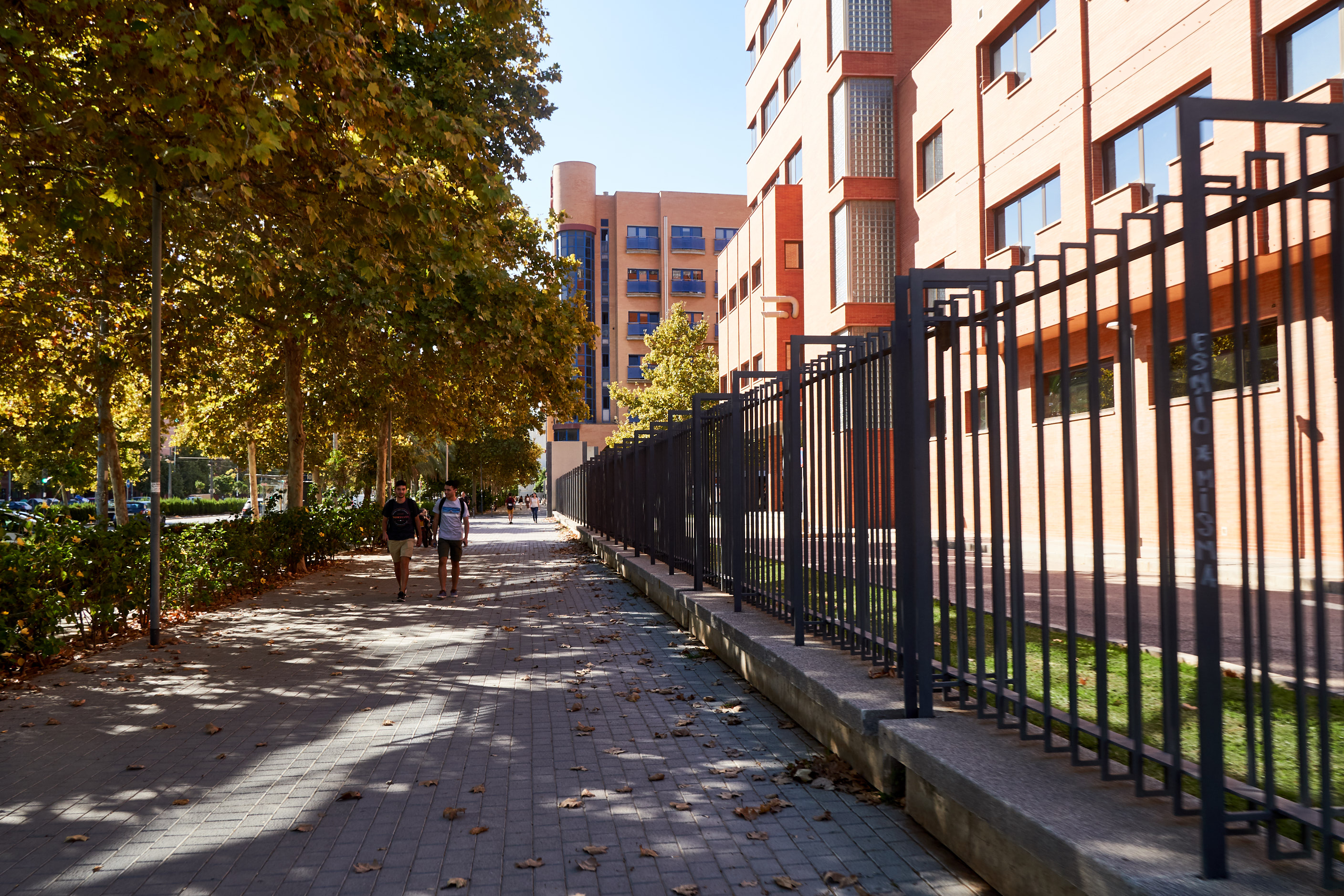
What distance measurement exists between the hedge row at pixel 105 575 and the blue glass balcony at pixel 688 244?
71.9 m

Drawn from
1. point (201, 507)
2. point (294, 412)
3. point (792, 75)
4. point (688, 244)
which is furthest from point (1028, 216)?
point (201, 507)

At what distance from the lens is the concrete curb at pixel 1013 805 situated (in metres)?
2.86

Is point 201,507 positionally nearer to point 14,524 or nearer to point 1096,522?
point 14,524

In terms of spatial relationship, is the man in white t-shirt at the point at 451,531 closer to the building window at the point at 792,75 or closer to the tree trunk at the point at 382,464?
the tree trunk at the point at 382,464

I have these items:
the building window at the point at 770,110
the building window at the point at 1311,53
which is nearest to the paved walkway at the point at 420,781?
the building window at the point at 1311,53

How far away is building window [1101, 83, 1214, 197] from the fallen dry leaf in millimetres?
15313

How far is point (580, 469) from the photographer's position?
3488 cm

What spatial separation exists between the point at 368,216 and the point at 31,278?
8.48 m

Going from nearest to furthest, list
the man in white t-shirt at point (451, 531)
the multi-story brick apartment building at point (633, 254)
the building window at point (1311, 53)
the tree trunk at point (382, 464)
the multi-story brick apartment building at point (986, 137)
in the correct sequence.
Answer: the building window at point (1311, 53) < the multi-story brick apartment building at point (986, 137) < the man in white t-shirt at point (451, 531) < the tree trunk at point (382, 464) < the multi-story brick apartment building at point (633, 254)

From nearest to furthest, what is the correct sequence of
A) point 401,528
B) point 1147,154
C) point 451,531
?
1. point 401,528
2. point 451,531
3. point 1147,154

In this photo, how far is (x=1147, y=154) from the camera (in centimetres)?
1786

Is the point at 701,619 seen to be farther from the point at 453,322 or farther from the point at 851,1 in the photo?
the point at 851,1

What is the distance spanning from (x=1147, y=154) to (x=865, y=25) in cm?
1451

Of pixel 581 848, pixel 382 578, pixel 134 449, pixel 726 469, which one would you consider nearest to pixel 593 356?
pixel 134 449
